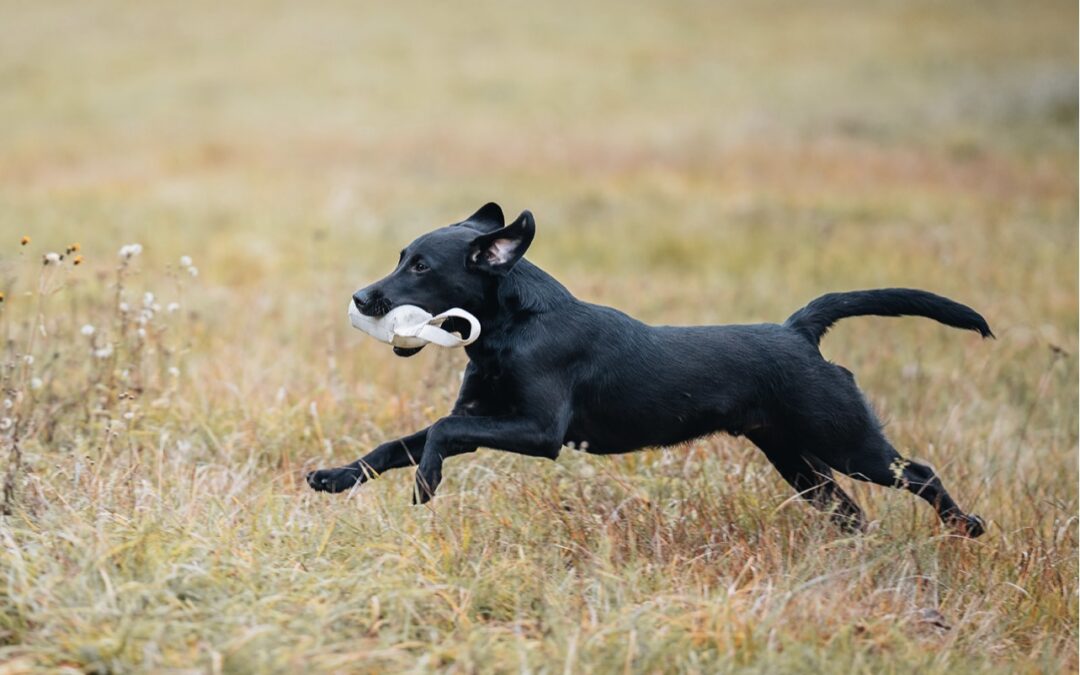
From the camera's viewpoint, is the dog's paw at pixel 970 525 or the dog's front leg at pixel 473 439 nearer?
the dog's front leg at pixel 473 439

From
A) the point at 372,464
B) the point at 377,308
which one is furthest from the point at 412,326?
the point at 372,464

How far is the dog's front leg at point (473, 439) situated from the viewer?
418 centimetres

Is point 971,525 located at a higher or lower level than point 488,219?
lower

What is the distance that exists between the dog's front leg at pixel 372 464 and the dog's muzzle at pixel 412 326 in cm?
32

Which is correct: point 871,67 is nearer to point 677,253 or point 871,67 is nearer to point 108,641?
point 677,253

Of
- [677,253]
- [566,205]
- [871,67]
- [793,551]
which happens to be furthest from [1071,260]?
[871,67]

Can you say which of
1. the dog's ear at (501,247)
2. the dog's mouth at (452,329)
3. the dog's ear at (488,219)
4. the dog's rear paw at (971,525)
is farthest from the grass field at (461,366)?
the dog's ear at (488,219)

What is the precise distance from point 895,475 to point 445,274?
1.85 meters

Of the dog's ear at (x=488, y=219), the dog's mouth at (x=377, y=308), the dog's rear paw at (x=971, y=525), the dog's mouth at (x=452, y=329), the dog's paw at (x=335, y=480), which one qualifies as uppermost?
the dog's ear at (x=488, y=219)

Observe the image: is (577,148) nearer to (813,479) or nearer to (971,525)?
(813,479)

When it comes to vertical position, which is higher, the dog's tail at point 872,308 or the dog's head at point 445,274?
the dog's head at point 445,274

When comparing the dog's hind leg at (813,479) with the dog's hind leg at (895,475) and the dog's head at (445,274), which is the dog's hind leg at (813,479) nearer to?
the dog's hind leg at (895,475)

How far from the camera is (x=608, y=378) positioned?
4.54 meters

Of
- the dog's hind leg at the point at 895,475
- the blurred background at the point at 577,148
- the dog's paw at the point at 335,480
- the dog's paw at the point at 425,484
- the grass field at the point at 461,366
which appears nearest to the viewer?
the grass field at the point at 461,366
